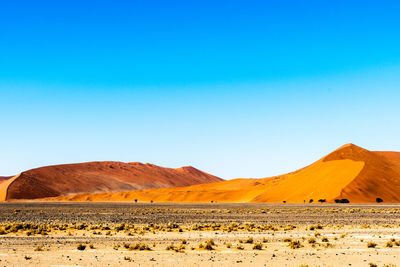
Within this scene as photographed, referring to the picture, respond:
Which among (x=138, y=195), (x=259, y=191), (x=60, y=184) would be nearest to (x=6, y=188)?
(x=60, y=184)

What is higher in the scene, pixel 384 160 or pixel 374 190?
pixel 384 160

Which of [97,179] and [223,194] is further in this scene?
[97,179]

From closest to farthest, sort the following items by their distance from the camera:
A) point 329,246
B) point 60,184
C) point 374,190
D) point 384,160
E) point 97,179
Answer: point 329,246
point 374,190
point 384,160
point 60,184
point 97,179

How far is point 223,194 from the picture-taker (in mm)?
133875

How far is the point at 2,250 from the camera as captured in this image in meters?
20.0

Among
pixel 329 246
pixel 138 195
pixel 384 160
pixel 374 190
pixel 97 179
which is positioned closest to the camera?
pixel 329 246

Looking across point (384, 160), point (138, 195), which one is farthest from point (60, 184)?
point (384, 160)

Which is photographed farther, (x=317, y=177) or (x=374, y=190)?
(x=317, y=177)

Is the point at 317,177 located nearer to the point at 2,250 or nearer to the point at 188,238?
the point at 188,238

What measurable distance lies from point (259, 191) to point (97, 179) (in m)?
96.9

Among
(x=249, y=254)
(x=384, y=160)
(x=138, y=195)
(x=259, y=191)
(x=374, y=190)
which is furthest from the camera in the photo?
(x=138, y=195)

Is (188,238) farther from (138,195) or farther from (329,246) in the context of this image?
(138,195)

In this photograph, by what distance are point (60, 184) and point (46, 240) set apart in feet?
536

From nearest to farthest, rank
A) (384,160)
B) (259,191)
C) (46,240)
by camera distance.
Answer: (46,240)
(384,160)
(259,191)
